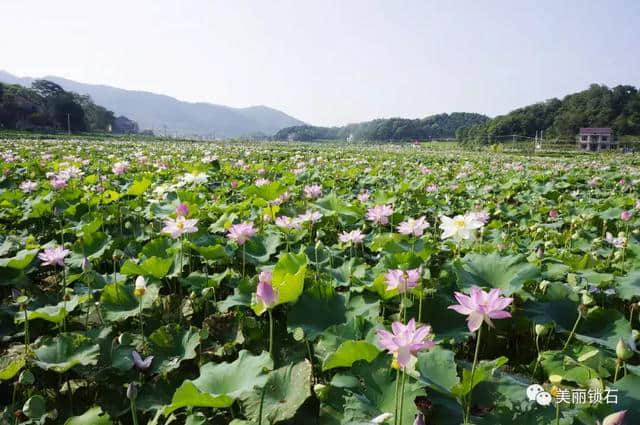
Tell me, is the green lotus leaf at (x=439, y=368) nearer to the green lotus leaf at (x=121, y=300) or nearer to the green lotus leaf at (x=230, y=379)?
the green lotus leaf at (x=230, y=379)

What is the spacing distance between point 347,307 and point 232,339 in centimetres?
46

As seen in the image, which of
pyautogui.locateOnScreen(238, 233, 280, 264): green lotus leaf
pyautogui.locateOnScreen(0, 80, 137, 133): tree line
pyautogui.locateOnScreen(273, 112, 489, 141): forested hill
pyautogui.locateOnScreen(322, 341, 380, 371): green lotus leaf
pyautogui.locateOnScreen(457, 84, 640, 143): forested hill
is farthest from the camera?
pyautogui.locateOnScreen(273, 112, 489, 141): forested hill

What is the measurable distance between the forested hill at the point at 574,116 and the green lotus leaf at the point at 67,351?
62641 mm

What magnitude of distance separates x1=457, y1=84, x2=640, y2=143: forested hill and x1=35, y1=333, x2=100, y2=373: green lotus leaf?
206ft

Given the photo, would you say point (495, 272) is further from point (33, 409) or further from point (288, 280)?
point (33, 409)

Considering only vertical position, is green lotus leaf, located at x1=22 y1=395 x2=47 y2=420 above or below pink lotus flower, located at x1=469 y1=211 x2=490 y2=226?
below

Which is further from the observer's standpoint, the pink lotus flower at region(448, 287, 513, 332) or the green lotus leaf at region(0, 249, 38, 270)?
the green lotus leaf at region(0, 249, 38, 270)

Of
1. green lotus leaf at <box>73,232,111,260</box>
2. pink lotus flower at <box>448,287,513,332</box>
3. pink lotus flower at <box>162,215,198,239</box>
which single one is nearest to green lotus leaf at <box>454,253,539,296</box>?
pink lotus flower at <box>448,287,513,332</box>

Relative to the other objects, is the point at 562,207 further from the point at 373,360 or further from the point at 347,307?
the point at 373,360

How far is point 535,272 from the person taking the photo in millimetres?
1677

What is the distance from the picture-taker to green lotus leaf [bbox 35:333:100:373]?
1.37 m

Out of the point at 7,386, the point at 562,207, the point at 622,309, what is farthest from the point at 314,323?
the point at 562,207

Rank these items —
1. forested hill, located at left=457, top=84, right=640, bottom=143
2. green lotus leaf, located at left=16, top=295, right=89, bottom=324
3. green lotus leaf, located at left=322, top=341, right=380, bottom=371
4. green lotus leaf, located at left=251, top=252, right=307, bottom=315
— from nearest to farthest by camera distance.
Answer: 1. green lotus leaf, located at left=322, top=341, right=380, bottom=371
2. green lotus leaf, located at left=251, top=252, right=307, bottom=315
3. green lotus leaf, located at left=16, top=295, right=89, bottom=324
4. forested hill, located at left=457, top=84, right=640, bottom=143

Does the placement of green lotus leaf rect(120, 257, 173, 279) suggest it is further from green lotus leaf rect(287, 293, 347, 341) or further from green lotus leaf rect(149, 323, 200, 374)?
green lotus leaf rect(287, 293, 347, 341)
